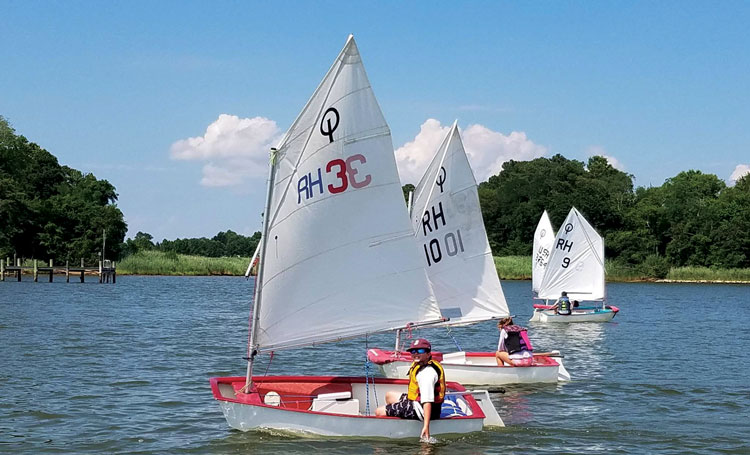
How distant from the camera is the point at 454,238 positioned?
912 inches

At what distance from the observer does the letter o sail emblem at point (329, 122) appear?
582 inches

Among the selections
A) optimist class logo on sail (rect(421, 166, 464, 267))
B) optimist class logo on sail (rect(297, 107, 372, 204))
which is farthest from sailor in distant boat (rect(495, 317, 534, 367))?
optimist class logo on sail (rect(297, 107, 372, 204))

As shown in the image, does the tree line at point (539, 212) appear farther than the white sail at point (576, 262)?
Yes

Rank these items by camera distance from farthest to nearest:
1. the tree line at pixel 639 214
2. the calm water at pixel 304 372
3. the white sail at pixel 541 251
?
the tree line at pixel 639 214 → the white sail at pixel 541 251 → the calm water at pixel 304 372

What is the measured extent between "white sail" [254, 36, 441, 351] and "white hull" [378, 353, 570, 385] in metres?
6.04

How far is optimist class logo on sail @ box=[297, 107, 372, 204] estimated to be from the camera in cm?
1483

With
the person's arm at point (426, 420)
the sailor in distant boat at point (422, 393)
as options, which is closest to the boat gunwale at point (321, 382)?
the sailor in distant boat at point (422, 393)

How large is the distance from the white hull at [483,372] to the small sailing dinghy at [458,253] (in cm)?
2

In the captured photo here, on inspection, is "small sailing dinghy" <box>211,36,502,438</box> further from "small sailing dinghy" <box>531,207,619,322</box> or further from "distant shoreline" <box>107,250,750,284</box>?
"distant shoreline" <box>107,250,750,284</box>

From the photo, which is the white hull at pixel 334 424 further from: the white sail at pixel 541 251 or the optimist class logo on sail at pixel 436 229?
the white sail at pixel 541 251

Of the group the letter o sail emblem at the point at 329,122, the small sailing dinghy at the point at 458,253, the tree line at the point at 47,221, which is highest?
the tree line at the point at 47,221

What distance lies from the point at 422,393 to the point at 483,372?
7.34 m

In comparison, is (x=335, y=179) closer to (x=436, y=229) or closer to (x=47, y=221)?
(x=436, y=229)

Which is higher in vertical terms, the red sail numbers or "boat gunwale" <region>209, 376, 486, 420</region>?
the red sail numbers
